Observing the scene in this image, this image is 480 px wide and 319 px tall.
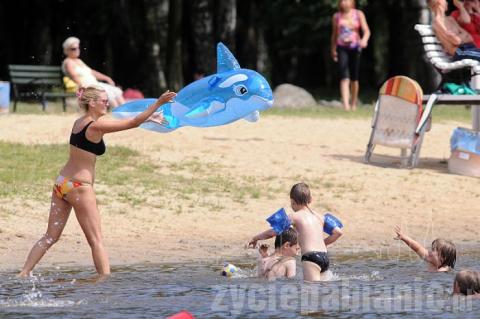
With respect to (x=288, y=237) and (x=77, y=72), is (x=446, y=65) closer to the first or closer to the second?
(x=77, y=72)

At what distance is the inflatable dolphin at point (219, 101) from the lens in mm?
10453

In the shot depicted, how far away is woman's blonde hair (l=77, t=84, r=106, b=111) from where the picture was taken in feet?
31.4

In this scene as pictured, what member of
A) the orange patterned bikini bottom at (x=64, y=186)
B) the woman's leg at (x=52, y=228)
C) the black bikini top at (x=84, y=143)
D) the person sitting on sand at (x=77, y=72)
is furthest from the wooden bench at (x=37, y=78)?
the black bikini top at (x=84, y=143)

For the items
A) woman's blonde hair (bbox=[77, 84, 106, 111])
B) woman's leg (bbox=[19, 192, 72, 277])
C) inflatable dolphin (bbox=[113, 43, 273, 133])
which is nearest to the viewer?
woman's blonde hair (bbox=[77, 84, 106, 111])

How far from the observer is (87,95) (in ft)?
31.5

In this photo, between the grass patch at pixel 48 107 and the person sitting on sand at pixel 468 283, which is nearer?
the person sitting on sand at pixel 468 283

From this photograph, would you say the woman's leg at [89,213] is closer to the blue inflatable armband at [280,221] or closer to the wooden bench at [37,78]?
the blue inflatable armband at [280,221]

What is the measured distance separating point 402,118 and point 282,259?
5989 millimetres

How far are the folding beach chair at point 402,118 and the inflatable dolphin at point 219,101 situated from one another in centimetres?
529

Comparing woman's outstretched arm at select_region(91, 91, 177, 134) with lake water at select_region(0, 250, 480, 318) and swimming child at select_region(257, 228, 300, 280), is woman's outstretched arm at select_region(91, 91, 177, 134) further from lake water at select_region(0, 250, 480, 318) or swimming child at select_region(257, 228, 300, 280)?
swimming child at select_region(257, 228, 300, 280)

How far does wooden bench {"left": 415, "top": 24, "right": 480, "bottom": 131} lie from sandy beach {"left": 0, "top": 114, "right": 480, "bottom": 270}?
0.87m

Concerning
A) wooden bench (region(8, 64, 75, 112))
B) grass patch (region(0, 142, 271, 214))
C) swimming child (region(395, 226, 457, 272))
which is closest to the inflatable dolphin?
swimming child (region(395, 226, 457, 272))

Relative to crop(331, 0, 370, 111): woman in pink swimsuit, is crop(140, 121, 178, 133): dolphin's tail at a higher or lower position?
lower

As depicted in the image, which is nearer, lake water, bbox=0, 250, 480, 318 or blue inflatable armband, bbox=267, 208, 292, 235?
lake water, bbox=0, 250, 480, 318
